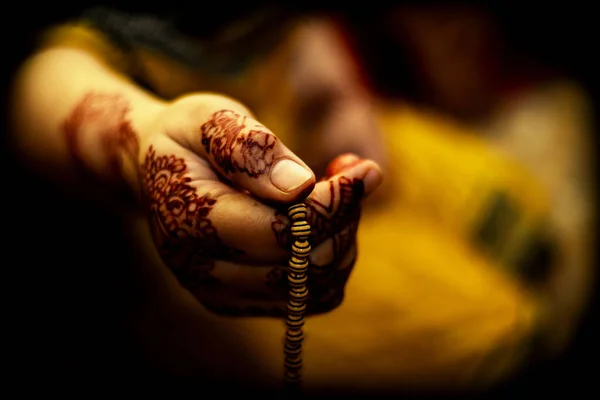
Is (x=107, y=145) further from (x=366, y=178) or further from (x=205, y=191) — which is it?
(x=366, y=178)

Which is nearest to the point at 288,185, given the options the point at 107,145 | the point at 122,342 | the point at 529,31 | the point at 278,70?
the point at 107,145

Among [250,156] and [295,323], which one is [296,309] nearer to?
[295,323]

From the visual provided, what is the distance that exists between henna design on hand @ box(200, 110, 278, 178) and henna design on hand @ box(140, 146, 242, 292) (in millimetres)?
39

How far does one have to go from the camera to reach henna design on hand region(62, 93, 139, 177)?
488mm

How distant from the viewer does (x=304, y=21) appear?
1.05 m

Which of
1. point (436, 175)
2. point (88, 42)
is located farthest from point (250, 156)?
point (436, 175)

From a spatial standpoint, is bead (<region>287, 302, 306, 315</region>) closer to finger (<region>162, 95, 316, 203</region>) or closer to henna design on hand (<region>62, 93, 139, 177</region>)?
finger (<region>162, 95, 316, 203</region>)

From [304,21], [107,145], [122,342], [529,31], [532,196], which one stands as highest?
[529,31]

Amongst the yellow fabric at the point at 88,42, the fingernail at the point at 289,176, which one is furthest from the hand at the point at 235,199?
the yellow fabric at the point at 88,42

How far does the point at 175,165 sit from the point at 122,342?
0.30 metres

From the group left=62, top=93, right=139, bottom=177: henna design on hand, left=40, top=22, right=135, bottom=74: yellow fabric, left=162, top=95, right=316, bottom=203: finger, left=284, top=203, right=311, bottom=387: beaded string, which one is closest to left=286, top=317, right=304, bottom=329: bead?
left=284, top=203, right=311, bottom=387: beaded string

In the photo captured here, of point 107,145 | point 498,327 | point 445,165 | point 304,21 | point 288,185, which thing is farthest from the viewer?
point 445,165

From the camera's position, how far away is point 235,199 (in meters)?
0.40

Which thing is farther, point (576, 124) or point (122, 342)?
point (576, 124)
